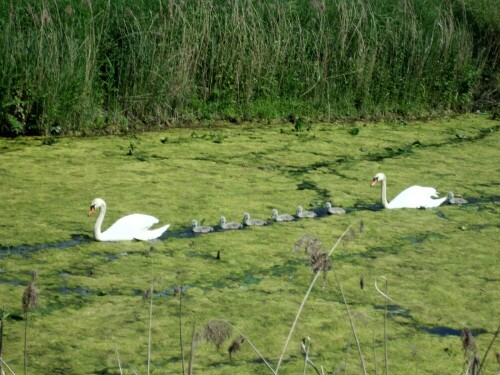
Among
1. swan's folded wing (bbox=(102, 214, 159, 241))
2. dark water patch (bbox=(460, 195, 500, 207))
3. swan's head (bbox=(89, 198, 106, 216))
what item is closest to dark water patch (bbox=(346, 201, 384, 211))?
dark water patch (bbox=(460, 195, 500, 207))

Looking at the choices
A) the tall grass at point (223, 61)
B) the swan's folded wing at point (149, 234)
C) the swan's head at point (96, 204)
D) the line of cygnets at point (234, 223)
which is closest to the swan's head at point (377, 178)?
the line of cygnets at point (234, 223)

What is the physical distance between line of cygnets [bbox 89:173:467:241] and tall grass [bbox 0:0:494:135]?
94.0 inches

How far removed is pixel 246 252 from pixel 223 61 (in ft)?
11.4

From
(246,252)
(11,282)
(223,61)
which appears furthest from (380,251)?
(223,61)

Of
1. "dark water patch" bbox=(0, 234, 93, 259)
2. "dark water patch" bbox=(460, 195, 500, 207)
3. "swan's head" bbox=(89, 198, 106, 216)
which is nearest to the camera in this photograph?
"dark water patch" bbox=(0, 234, 93, 259)

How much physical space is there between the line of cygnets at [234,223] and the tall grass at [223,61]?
239cm

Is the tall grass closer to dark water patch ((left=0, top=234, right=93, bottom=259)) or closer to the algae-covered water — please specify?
the algae-covered water

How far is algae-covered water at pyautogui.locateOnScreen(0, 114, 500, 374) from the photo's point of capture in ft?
13.6

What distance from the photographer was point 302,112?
8.91 metres

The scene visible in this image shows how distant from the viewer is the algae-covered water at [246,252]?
414 cm

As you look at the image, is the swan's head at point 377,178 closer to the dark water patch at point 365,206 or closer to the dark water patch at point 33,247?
the dark water patch at point 365,206

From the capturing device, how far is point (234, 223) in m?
5.83

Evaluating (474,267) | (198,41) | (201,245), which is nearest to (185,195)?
(201,245)

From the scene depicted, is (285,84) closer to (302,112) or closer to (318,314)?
(302,112)
